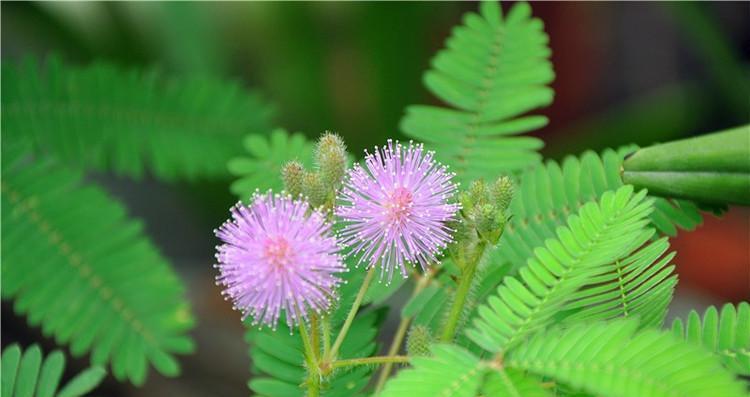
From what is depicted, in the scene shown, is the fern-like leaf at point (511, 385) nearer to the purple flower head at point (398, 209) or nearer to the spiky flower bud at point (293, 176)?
the purple flower head at point (398, 209)

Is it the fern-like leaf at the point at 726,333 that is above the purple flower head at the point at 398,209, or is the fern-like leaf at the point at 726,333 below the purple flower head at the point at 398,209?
below

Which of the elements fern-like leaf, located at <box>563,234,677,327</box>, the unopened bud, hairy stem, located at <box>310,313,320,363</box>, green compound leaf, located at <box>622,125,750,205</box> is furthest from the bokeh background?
hairy stem, located at <box>310,313,320,363</box>

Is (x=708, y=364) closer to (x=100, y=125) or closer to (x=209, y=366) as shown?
(x=100, y=125)

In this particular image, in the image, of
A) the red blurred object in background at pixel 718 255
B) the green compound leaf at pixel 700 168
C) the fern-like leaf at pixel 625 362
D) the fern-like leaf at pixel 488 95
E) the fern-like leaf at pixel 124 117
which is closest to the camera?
the fern-like leaf at pixel 625 362

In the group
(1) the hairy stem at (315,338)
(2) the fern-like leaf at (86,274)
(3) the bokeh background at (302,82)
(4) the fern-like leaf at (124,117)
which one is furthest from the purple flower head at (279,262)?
(3) the bokeh background at (302,82)

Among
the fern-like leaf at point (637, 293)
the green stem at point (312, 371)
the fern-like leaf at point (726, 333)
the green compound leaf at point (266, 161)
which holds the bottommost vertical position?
the green stem at point (312, 371)

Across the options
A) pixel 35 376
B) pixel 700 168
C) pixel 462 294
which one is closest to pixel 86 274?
pixel 35 376
